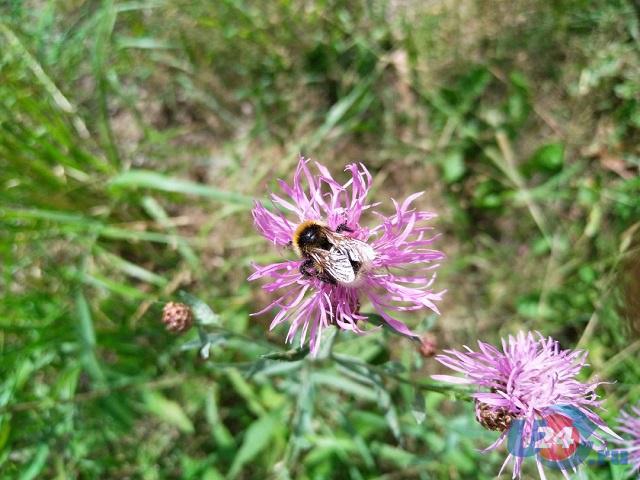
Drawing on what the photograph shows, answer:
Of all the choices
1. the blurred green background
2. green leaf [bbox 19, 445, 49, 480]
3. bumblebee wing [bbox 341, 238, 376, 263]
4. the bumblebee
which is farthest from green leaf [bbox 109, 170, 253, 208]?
green leaf [bbox 19, 445, 49, 480]

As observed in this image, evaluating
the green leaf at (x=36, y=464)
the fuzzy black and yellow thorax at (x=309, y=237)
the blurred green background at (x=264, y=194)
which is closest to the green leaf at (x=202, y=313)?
the fuzzy black and yellow thorax at (x=309, y=237)

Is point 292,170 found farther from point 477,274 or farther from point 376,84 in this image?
point 477,274

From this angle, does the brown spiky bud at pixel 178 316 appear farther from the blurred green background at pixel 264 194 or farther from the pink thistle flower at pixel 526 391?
the pink thistle flower at pixel 526 391

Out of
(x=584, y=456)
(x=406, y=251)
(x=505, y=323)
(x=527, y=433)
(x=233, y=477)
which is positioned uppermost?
(x=406, y=251)

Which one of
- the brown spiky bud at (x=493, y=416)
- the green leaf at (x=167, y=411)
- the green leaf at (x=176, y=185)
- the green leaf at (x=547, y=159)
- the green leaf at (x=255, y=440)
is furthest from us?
Result: the green leaf at (x=547, y=159)

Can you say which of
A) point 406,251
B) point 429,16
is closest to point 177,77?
point 429,16

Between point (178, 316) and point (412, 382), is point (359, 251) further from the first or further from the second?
point (178, 316)
